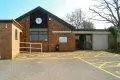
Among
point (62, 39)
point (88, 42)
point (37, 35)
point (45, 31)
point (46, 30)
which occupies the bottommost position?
point (88, 42)

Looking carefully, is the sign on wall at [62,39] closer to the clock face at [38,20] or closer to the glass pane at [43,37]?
the glass pane at [43,37]

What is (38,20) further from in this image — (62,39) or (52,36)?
(62,39)

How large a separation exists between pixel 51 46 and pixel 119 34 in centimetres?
1029

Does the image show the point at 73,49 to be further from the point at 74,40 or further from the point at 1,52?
the point at 1,52

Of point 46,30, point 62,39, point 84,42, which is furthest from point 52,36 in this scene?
point 84,42

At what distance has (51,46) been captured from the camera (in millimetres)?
44094

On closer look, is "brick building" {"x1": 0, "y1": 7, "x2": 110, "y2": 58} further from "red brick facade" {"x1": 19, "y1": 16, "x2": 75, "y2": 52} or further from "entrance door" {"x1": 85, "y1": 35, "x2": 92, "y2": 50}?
"entrance door" {"x1": 85, "y1": 35, "x2": 92, "y2": 50}

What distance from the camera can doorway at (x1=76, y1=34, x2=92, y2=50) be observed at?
48156 mm

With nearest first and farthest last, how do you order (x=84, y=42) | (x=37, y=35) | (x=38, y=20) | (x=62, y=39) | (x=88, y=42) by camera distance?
1. (x=37, y=35)
2. (x=38, y=20)
3. (x=62, y=39)
4. (x=88, y=42)
5. (x=84, y=42)

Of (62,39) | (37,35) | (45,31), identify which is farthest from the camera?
(62,39)

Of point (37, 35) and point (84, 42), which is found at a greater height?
point (37, 35)

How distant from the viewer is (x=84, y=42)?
48469mm

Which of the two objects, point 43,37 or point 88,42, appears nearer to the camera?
point 43,37

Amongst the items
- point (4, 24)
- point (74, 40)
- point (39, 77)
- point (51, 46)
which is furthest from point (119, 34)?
point (39, 77)
